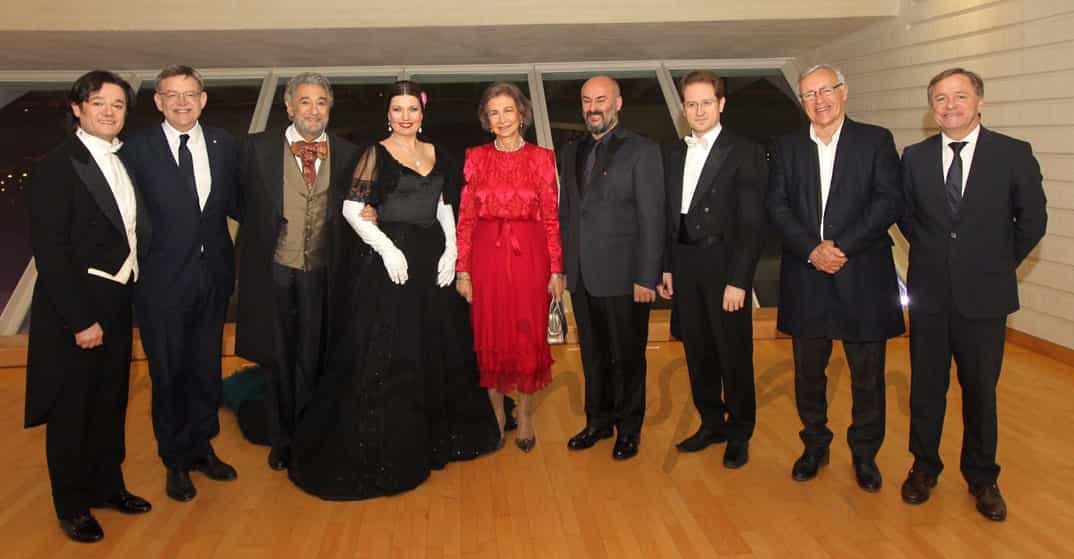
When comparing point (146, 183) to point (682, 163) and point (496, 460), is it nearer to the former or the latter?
point (496, 460)

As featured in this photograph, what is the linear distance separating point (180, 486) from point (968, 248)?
118 inches

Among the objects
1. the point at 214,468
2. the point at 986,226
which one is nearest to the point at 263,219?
the point at 214,468

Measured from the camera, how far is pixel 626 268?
375cm

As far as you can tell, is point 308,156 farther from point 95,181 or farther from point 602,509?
point 602,509

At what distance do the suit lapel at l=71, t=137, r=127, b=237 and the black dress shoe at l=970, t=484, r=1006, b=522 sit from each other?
312 centimetres

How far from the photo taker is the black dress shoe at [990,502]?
3.16 metres

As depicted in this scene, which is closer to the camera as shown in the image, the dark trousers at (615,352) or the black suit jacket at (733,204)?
the black suit jacket at (733,204)

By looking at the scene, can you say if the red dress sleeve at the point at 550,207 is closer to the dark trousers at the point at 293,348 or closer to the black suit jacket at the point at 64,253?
the dark trousers at the point at 293,348

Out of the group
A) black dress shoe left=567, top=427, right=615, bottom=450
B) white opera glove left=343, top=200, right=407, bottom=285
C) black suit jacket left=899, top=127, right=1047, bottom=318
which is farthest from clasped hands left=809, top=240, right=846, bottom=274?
white opera glove left=343, top=200, right=407, bottom=285

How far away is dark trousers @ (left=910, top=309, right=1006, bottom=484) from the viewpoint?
10.3 feet

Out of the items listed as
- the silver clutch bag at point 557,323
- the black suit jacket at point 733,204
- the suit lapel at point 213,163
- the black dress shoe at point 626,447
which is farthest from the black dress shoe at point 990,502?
the suit lapel at point 213,163

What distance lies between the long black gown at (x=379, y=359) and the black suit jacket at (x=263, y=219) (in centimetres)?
12

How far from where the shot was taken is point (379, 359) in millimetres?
3580

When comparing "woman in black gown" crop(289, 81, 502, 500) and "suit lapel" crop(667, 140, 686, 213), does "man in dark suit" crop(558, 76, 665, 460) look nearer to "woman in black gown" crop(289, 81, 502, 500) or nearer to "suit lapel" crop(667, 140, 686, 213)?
"suit lapel" crop(667, 140, 686, 213)
